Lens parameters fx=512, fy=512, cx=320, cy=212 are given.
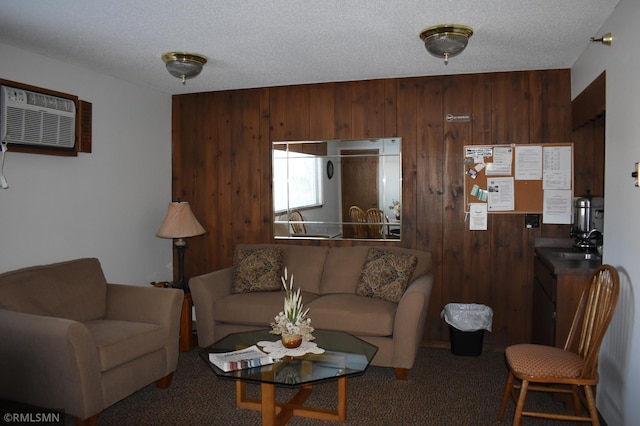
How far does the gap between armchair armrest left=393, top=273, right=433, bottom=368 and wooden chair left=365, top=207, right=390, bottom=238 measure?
3.57 ft

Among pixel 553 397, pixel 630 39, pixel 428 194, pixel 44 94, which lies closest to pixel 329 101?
pixel 428 194

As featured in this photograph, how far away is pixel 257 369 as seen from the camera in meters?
2.65

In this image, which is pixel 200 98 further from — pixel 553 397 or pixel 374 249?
pixel 553 397

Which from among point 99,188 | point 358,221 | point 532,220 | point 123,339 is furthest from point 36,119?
point 532,220

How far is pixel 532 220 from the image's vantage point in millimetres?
4289

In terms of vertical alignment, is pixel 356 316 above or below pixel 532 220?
below

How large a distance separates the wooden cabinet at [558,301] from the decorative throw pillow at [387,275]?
3.21ft

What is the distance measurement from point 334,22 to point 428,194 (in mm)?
1949

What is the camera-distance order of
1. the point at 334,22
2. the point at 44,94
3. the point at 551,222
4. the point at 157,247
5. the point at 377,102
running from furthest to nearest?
the point at 157,247, the point at 377,102, the point at 551,222, the point at 44,94, the point at 334,22

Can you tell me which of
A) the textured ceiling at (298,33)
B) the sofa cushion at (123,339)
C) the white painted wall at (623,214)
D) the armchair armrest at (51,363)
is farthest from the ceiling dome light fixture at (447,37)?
the armchair armrest at (51,363)

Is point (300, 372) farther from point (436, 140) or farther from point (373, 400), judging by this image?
point (436, 140)

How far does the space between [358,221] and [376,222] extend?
0.56 ft

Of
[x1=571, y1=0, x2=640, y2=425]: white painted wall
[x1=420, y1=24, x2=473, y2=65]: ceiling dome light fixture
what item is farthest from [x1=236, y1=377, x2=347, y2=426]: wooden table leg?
[x1=420, y1=24, x2=473, y2=65]: ceiling dome light fixture

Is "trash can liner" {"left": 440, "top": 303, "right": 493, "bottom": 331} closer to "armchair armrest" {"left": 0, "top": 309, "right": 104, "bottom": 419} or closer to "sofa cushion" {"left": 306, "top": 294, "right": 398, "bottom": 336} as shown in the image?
"sofa cushion" {"left": 306, "top": 294, "right": 398, "bottom": 336}
